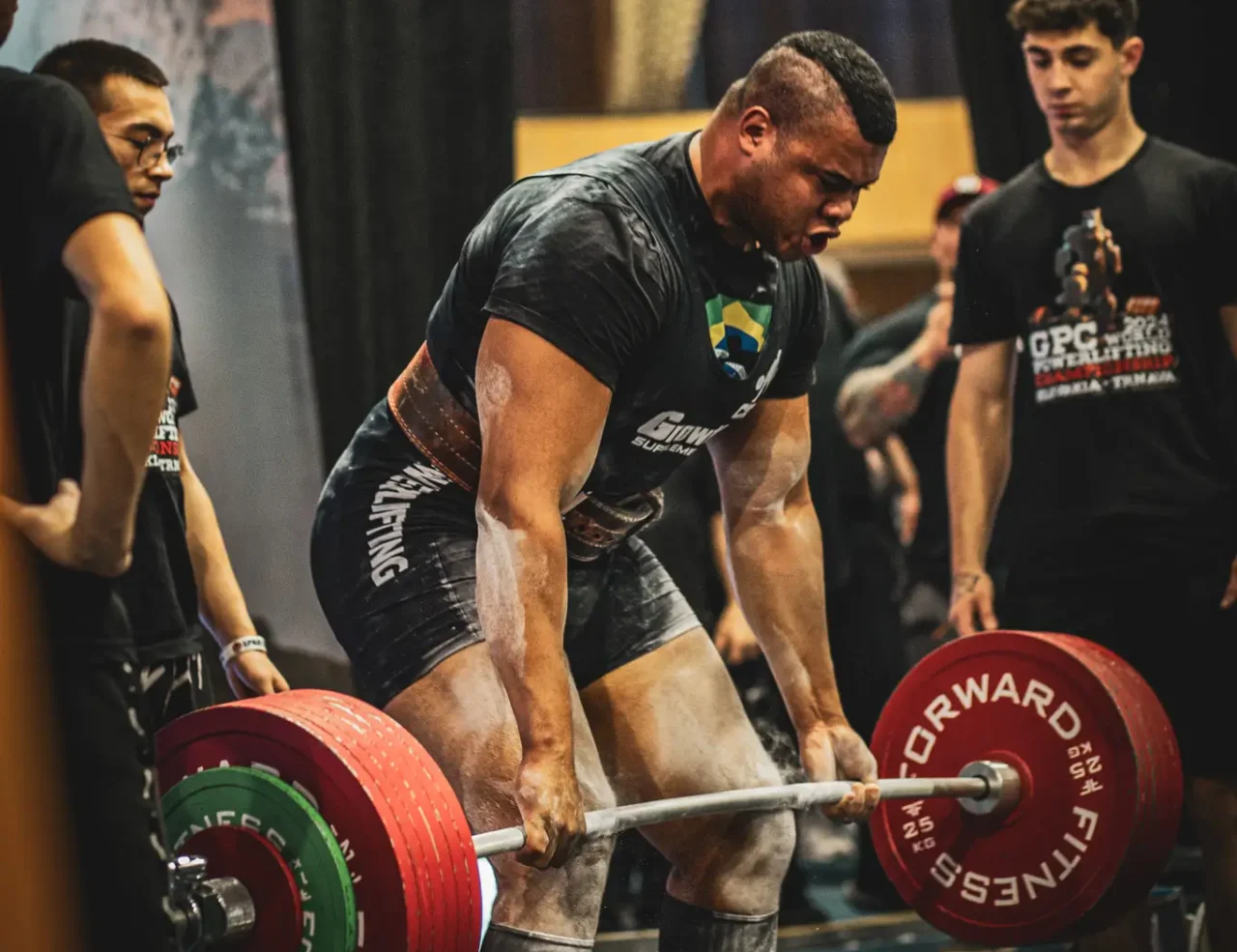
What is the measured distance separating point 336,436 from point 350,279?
33cm

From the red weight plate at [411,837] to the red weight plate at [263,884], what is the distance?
15 cm

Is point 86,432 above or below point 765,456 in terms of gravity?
above

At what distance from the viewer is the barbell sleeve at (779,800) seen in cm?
201

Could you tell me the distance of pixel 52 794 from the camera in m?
1.58

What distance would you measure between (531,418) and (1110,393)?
4.91 feet

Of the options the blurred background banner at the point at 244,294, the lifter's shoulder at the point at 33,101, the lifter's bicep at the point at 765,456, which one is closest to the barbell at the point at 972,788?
the lifter's bicep at the point at 765,456

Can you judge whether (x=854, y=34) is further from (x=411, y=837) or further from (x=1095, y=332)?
(x=411, y=837)

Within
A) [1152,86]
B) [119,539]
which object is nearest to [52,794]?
[119,539]

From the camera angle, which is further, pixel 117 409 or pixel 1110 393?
pixel 1110 393

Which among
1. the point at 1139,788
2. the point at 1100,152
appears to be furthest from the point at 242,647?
the point at 1100,152

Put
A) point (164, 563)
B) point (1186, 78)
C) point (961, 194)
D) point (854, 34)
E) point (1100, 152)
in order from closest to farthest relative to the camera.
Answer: point (164, 563)
point (1100, 152)
point (961, 194)
point (1186, 78)
point (854, 34)

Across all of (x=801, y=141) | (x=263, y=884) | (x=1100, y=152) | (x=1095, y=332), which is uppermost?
(x=801, y=141)

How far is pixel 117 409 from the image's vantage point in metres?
1.62

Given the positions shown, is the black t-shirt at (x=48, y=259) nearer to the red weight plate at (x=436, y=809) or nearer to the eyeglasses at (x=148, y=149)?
the red weight plate at (x=436, y=809)
